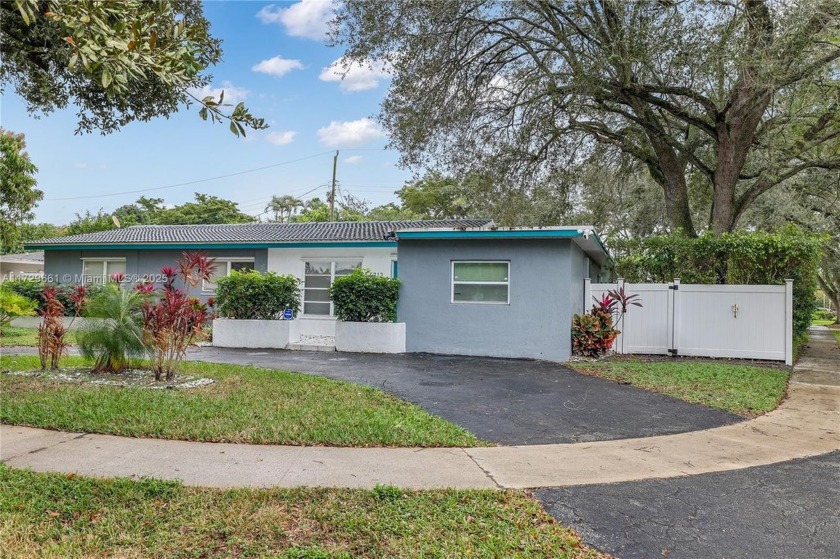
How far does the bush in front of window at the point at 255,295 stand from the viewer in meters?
12.7

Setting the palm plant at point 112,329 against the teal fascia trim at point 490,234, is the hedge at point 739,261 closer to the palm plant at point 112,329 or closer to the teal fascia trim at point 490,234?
the teal fascia trim at point 490,234

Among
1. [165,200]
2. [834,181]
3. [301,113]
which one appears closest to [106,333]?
[301,113]

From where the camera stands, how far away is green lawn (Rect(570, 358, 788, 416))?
7.36 meters

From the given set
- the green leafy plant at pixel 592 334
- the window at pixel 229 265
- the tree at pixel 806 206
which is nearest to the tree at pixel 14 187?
the window at pixel 229 265

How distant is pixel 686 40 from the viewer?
10.1 metres

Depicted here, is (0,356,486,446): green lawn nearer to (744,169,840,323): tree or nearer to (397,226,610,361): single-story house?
(397,226,610,361): single-story house

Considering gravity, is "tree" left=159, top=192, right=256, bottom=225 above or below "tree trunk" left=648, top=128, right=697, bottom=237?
above

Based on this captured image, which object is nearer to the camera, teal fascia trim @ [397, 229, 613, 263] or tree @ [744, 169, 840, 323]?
teal fascia trim @ [397, 229, 613, 263]

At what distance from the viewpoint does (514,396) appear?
297 inches

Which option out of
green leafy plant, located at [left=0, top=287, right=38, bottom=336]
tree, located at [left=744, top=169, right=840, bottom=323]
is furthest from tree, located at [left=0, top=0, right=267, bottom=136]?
tree, located at [left=744, top=169, right=840, bottom=323]

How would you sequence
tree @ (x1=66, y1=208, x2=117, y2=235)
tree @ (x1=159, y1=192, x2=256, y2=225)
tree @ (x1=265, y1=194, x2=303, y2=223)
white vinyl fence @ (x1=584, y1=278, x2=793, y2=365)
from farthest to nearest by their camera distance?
tree @ (x1=265, y1=194, x2=303, y2=223), tree @ (x1=159, y1=192, x2=256, y2=225), tree @ (x1=66, y1=208, x2=117, y2=235), white vinyl fence @ (x1=584, y1=278, x2=793, y2=365)

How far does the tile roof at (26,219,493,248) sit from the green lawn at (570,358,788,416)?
672 centimetres

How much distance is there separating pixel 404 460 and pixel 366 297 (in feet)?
26.6

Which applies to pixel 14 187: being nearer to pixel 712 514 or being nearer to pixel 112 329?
pixel 112 329
